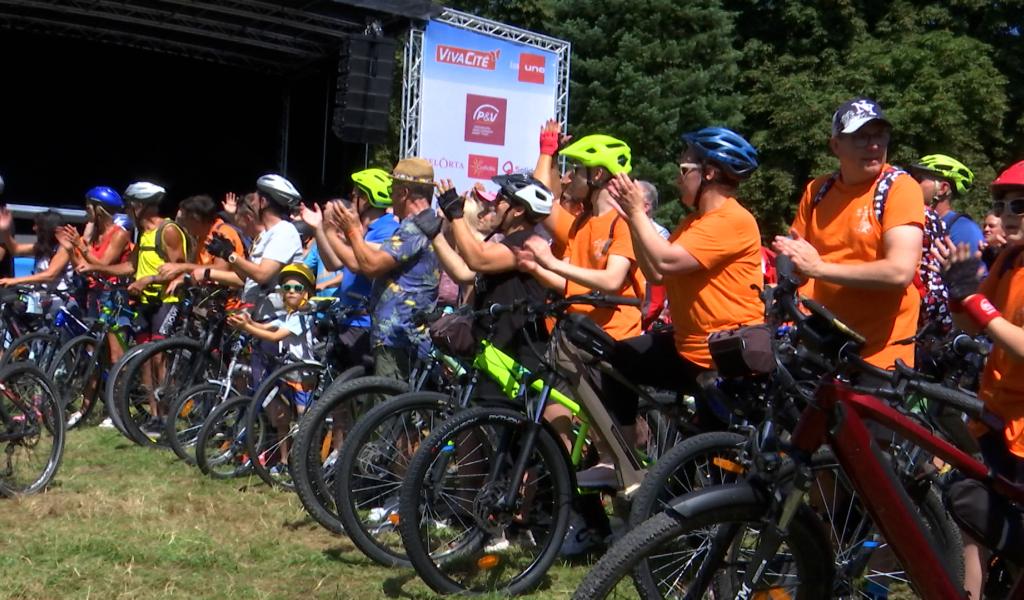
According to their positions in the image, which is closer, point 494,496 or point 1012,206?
point 1012,206

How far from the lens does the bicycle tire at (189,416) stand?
6.73 metres

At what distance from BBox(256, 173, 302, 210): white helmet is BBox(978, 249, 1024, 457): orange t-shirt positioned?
4433mm

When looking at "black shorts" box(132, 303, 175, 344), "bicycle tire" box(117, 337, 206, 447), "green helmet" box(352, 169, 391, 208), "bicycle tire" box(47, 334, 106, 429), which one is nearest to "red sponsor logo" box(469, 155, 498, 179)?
"black shorts" box(132, 303, 175, 344)

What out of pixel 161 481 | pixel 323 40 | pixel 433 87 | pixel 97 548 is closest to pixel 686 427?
pixel 97 548

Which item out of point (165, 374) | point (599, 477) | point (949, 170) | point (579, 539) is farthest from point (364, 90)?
point (599, 477)

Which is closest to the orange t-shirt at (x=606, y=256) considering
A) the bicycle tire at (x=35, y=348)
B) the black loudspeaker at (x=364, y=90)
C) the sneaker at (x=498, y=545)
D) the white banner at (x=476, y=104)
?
the sneaker at (x=498, y=545)

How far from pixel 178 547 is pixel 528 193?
2243 millimetres

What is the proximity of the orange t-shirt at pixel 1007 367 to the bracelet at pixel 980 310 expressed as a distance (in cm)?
19

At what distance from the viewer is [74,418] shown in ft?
26.5

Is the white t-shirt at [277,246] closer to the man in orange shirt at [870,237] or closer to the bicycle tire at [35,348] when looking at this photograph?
the bicycle tire at [35,348]

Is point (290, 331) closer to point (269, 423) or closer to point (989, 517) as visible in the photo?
point (269, 423)

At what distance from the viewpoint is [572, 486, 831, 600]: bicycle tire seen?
277cm

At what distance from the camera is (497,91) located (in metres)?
14.8

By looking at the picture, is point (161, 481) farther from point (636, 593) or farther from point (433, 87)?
point (433, 87)
